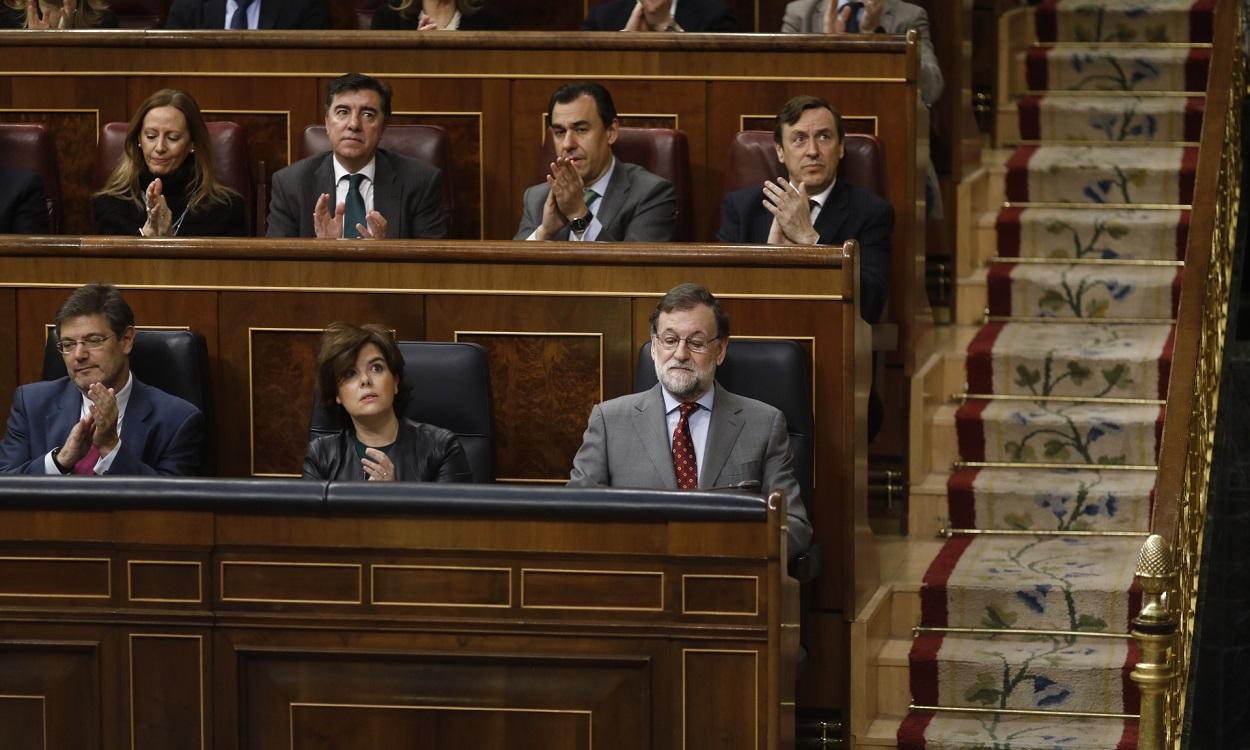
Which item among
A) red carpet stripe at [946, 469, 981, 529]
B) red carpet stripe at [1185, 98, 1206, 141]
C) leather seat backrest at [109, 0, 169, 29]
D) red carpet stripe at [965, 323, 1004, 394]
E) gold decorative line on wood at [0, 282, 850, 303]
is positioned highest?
leather seat backrest at [109, 0, 169, 29]

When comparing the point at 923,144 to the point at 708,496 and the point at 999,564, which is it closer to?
the point at 999,564

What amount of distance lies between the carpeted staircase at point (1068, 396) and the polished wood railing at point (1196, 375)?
152 mm

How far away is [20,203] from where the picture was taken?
12.9 ft

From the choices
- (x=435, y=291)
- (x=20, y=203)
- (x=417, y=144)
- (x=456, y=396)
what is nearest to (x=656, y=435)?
(x=456, y=396)

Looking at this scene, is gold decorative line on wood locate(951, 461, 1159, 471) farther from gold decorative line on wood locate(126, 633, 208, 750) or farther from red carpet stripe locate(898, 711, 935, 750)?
gold decorative line on wood locate(126, 633, 208, 750)

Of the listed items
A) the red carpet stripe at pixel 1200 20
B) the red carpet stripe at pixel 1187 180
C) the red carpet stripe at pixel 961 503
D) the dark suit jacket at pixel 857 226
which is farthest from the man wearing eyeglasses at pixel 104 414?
the red carpet stripe at pixel 1200 20

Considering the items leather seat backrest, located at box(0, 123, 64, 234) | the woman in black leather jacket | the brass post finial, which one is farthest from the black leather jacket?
leather seat backrest, located at box(0, 123, 64, 234)

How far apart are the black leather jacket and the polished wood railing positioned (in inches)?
39.7

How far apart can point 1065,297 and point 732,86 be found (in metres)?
0.88

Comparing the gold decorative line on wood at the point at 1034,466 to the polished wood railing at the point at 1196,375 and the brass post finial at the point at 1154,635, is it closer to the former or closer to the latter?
the polished wood railing at the point at 1196,375

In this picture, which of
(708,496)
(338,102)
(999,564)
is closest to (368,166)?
(338,102)

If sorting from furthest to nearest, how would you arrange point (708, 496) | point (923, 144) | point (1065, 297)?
1. point (1065, 297)
2. point (923, 144)
3. point (708, 496)

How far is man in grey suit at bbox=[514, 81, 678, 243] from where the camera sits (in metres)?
3.71

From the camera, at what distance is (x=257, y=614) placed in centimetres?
256
